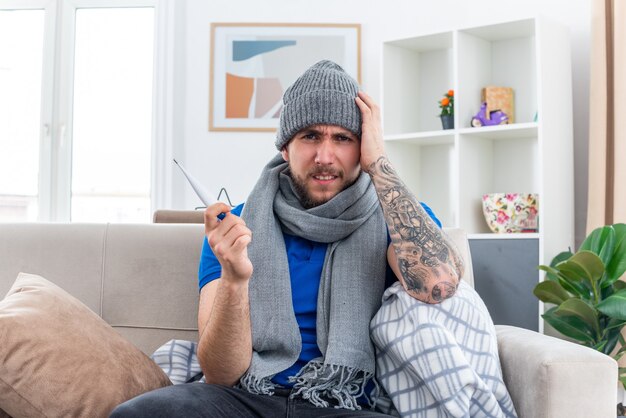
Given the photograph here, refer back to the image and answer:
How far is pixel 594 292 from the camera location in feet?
9.38

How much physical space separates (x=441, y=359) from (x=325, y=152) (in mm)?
566

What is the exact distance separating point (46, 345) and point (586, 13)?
118 inches

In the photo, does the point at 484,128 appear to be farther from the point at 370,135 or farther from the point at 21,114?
the point at 21,114

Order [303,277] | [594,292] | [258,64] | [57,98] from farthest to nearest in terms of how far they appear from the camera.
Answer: [57,98] → [258,64] → [594,292] → [303,277]

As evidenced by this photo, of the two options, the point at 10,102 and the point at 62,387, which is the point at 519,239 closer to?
the point at 62,387

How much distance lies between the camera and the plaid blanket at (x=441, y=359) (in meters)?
1.50

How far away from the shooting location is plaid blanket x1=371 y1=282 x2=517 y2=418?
58.9 inches

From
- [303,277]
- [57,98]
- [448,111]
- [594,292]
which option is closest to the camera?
[303,277]

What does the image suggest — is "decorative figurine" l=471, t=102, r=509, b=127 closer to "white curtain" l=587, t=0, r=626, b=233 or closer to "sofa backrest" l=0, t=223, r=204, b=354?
"white curtain" l=587, t=0, r=626, b=233

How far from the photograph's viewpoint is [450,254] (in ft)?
5.65

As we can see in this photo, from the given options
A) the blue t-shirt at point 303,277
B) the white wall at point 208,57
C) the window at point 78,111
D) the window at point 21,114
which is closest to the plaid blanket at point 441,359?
the blue t-shirt at point 303,277

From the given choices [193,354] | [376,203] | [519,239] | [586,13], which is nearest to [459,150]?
[519,239]

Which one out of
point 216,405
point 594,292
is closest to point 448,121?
point 594,292

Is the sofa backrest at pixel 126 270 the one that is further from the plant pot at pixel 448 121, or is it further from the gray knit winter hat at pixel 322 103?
the plant pot at pixel 448 121
